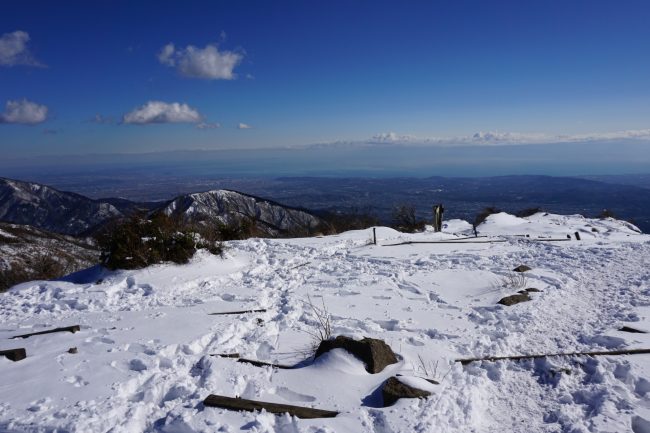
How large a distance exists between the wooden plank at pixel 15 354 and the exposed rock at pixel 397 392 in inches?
186

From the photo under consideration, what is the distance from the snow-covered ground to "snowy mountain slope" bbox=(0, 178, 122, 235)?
8885 centimetres

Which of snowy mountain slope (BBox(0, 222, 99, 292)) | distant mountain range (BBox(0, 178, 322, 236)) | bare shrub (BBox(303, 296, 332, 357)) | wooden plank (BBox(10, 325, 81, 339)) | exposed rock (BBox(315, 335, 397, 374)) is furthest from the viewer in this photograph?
distant mountain range (BBox(0, 178, 322, 236))

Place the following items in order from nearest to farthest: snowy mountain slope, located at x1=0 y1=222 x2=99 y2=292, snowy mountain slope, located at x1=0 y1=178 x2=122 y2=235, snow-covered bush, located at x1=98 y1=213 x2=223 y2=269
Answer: snow-covered bush, located at x1=98 y1=213 x2=223 y2=269 < snowy mountain slope, located at x1=0 y1=222 x2=99 y2=292 < snowy mountain slope, located at x1=0 y1=178 x2=122 y2=235

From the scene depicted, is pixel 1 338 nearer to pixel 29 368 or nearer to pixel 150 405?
pixel 29 368

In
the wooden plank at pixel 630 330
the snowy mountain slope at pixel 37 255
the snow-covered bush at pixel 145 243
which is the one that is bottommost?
the snowy mountain slope at pixel 37 255

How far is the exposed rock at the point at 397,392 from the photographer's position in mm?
4066

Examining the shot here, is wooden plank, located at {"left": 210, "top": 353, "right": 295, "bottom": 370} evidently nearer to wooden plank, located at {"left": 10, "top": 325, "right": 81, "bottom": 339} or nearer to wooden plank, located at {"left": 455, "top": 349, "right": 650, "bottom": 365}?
wooden plank, located at {"left": 455, "top": 349, "right": 650, "bottom": 365}

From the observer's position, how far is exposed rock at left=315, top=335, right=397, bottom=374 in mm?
4879

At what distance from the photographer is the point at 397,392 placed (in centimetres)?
412

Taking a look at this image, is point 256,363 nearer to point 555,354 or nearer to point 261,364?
point 261,364

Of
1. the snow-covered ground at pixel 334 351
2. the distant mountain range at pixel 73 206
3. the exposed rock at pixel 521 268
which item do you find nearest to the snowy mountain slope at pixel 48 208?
the distant mountain range at pixel 73 206

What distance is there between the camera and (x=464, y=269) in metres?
10.5

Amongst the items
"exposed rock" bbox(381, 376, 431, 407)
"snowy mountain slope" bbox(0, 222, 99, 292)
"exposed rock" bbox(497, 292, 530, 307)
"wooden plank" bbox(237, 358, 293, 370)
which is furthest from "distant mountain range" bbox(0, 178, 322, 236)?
"exposed rock" bbox(381, 376, 431, 407)

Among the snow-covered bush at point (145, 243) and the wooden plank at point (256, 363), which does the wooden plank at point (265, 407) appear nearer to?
the wooden plank at point (256, 363)
